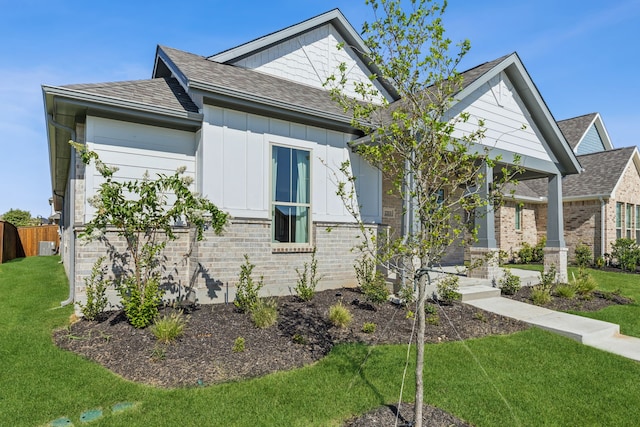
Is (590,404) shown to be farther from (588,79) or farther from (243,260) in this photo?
(588,79)

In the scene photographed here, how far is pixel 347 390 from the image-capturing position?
403 cm

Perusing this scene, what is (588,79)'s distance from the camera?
36.6ft

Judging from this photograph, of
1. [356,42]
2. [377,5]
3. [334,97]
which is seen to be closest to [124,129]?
[334,97]

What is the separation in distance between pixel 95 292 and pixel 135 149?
2.63m

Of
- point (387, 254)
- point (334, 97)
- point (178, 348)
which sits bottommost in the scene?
point (178, 348)

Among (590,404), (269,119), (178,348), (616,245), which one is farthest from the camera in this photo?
(616,245)

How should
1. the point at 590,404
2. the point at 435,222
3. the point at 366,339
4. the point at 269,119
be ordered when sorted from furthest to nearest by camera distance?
the point at 269,119, the point at 366,339, the point at 590,404, the point at 435,222

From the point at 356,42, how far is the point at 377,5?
917cm

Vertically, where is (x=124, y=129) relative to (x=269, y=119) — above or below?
below

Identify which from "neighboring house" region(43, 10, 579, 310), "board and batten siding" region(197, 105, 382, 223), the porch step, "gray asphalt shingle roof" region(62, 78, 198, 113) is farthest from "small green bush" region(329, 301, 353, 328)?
"gray asphalt shingle roof" region(62, 78, 198, 113)

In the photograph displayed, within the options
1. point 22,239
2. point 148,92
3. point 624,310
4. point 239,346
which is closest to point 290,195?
point 148,92

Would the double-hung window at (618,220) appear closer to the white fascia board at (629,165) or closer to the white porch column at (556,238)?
the white fascia board at (629,165)

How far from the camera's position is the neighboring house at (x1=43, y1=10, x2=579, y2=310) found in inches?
268

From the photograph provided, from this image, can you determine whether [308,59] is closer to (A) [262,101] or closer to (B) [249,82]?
(B) [249,82]
